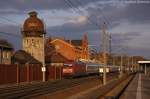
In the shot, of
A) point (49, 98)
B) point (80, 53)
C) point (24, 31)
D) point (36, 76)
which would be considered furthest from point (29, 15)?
point (49, 98)

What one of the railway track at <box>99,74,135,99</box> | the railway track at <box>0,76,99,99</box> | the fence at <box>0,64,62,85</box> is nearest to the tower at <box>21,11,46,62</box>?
the fence at <box>0,64,62,85</box>

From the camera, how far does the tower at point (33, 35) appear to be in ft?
318

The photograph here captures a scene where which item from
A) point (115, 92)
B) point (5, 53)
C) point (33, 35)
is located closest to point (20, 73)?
point (5, 53)

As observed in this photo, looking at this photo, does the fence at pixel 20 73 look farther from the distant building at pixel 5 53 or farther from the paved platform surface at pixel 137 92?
the paved platform surface at pixel 137 92

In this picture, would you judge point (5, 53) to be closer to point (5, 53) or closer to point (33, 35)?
point (5, 53)

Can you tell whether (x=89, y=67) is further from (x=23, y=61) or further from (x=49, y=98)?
(x=49, y=98)

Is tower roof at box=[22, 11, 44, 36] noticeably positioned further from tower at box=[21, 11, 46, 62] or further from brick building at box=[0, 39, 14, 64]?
brick building at box=[0, 39, 14, 64]

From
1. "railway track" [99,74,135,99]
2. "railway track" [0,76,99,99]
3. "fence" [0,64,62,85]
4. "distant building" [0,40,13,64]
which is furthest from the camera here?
"distant building" [0,40,13,64]

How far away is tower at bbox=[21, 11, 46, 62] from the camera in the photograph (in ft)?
318

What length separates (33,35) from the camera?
97.9 metres

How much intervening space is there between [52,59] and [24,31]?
41.8 ft

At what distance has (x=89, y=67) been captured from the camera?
96.4 meters

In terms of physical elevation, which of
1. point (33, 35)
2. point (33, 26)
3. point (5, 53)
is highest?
point (33, 26)

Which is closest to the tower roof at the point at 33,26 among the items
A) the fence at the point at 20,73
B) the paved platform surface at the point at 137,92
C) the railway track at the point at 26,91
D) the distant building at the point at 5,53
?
the distant building at the point at 5,53
